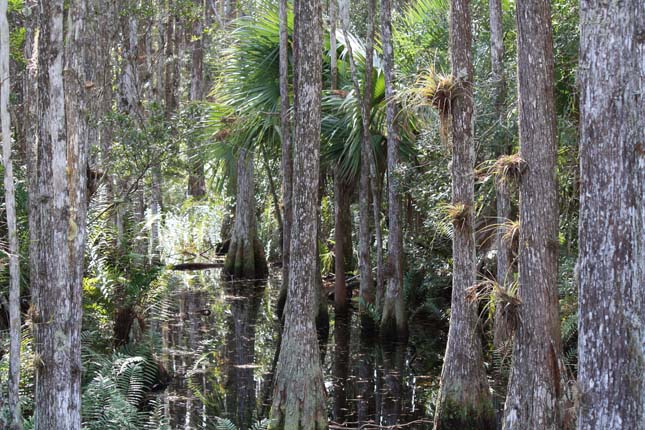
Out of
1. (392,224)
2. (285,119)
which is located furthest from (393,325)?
(285,119)

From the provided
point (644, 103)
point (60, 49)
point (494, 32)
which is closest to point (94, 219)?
point (60, 49)

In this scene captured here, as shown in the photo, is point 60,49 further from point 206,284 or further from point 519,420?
point 206,284

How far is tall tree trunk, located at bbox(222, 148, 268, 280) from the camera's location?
2292 cm

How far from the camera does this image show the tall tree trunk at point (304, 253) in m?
10.0

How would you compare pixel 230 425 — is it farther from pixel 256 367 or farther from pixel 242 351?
pixel 242 351

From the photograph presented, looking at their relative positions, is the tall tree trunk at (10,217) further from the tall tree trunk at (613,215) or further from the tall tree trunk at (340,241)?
the tall tree trunk at (340,241)

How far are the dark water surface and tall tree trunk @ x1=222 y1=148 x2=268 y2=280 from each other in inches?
125

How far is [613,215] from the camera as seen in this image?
20.3 ft

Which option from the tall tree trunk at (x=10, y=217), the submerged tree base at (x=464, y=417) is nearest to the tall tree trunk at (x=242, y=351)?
the submerged tree base at (x=464, y=417)

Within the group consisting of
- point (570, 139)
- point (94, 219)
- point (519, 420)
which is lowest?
point (519, 420)

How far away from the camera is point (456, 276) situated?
417 inches

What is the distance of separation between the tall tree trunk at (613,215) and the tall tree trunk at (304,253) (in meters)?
4.37

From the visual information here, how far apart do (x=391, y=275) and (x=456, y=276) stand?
5284 mm

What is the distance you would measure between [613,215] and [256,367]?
29.0 feet
